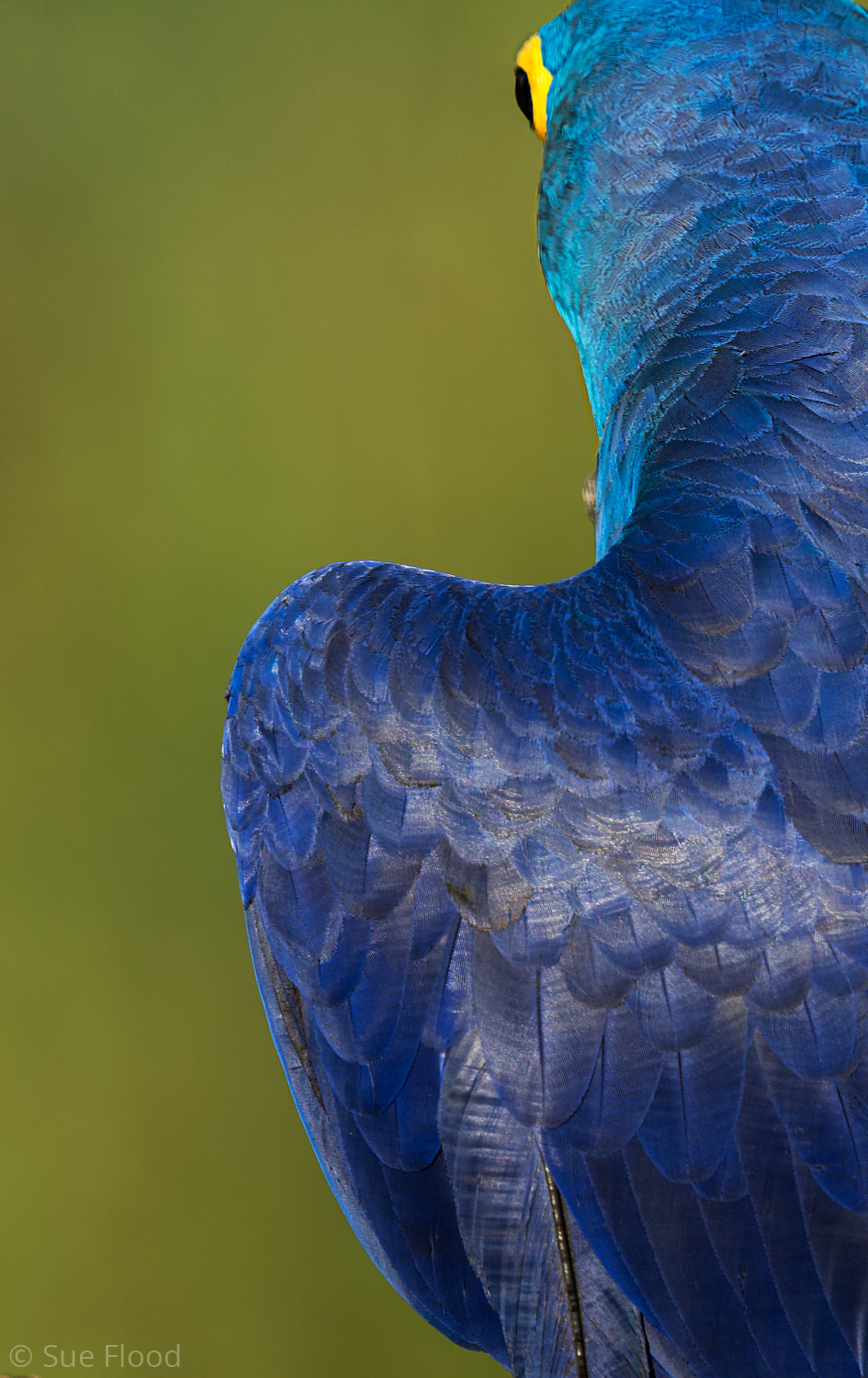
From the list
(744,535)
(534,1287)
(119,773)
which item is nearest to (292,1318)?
(119,773)

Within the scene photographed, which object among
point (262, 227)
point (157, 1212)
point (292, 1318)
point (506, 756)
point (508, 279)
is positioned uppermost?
point (262, 227)

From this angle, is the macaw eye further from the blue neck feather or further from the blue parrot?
the blue parrot

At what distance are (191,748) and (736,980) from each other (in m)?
0.89

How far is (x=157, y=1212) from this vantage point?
124 cm

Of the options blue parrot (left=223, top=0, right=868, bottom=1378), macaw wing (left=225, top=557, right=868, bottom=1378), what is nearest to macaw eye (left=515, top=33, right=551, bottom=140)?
blue parrot (left=223, top=0, right=868, bottom=1378)

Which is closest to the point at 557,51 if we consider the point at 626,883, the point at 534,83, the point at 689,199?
the point at 534,83

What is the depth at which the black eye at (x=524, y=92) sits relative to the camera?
2.62 feet

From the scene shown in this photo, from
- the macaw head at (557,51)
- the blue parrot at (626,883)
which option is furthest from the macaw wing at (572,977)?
the macaw head at (557,51)

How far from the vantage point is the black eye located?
80 cm

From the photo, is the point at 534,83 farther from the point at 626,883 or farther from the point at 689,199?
the point at 626,883

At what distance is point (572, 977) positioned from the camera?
46 cm

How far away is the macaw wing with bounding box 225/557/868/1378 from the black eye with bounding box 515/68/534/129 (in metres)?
0.42

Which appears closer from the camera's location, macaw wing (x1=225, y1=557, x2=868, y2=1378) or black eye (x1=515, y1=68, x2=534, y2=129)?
macaw wing (x1=225, y1=557, x2=868, y2=1378)

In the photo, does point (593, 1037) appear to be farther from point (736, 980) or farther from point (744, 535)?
point (744, 535)
